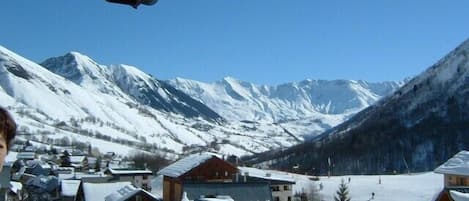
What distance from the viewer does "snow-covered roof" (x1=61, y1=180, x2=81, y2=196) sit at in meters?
53.7

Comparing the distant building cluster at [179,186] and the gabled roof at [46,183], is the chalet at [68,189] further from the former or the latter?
the gabled roof at [46,183]

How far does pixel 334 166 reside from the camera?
127m

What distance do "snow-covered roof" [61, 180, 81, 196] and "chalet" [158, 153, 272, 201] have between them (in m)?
11.8

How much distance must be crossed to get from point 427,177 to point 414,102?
90.9 meters

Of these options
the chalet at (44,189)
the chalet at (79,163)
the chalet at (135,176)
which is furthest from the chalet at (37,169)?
the chalet at (135,176)

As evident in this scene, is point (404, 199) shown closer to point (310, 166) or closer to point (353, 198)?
point (353, 198)

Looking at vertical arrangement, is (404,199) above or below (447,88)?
below

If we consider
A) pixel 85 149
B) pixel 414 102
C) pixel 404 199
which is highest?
pixel 414 102

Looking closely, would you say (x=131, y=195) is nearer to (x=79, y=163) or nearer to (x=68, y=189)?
(x=68, y=189)

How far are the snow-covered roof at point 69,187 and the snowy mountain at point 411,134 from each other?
238 feet

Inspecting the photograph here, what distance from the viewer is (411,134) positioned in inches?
5295

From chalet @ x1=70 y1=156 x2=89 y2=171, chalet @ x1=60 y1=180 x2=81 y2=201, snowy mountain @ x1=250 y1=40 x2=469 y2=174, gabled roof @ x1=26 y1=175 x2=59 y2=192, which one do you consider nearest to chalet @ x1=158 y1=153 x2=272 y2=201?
chalet @ x1=60 y1=180 x2=81 y2=201

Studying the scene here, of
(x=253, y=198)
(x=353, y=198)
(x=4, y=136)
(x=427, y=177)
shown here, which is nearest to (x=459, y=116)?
(x=427, y=177)

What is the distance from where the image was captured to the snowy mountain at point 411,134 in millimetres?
124550
